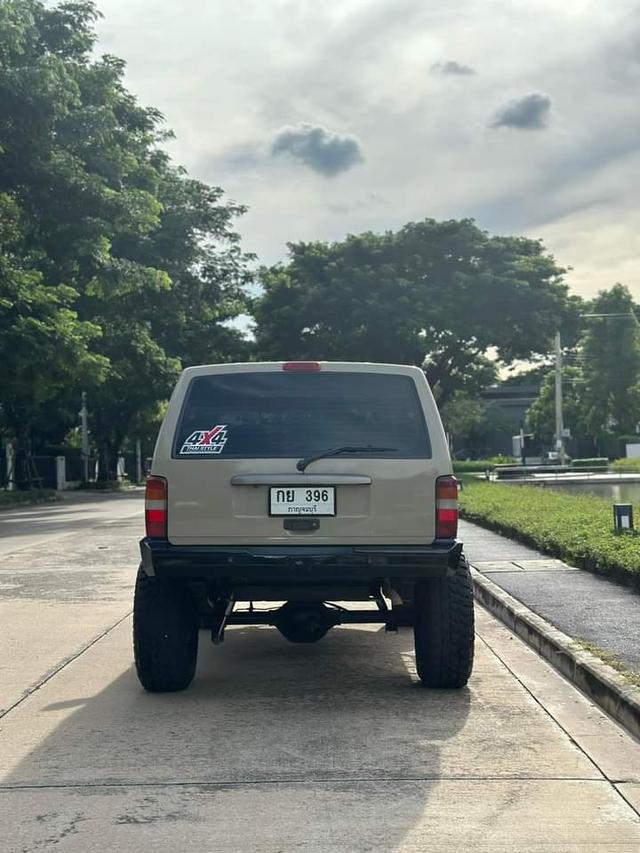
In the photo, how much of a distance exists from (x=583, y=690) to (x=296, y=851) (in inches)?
134

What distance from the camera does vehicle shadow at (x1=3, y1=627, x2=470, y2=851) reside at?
15.4ft

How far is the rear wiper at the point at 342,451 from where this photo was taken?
21.4 ft

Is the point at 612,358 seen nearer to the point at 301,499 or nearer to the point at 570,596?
the point at 570,596

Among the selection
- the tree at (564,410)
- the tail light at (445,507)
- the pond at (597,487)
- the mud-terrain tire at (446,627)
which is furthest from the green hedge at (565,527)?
the tree at (564,410)

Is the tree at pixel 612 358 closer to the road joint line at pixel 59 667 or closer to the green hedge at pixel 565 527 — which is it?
the green hedge at pixel 565 527

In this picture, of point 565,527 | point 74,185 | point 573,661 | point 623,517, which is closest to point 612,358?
point 74,185

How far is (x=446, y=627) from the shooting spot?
6.82 meters

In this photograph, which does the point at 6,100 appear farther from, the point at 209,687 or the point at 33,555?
the point at 209,687

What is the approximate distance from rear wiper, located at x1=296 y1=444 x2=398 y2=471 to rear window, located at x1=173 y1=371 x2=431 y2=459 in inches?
1.1

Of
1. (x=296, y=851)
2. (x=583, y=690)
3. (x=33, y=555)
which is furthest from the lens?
(x=33, y=555)

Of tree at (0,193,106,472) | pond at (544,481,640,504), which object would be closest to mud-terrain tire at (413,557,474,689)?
tree at (0,193,106,472)

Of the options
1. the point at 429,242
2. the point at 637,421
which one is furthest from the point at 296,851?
the point at 637,421

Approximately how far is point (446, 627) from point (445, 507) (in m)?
0.79

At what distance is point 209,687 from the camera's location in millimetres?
7277
